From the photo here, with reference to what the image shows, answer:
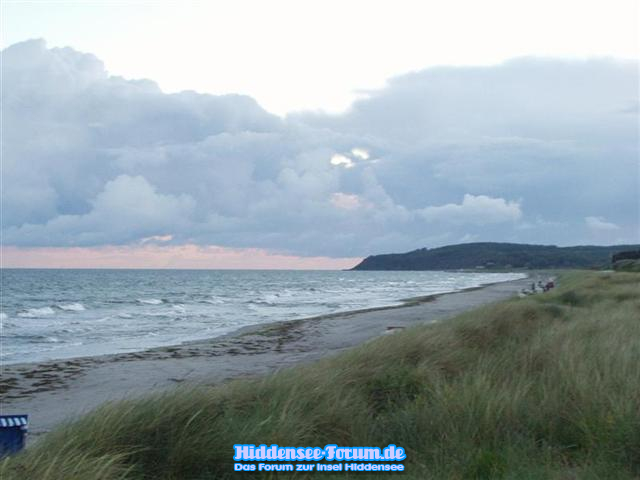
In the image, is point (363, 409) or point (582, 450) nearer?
point (582, 450)

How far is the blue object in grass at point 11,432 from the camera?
5312 millimetres

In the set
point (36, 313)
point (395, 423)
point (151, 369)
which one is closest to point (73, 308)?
point (36, 313)

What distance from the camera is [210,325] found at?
32.2m

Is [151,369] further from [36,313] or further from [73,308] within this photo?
[73,308]

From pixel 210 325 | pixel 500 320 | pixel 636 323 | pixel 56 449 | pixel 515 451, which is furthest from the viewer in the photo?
pixel 210 325

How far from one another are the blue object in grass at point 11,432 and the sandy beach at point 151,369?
Answer: 2673 mm

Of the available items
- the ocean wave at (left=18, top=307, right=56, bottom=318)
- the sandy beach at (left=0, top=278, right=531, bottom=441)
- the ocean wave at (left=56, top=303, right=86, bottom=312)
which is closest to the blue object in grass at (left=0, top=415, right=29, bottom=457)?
the sandy beach at (left=0, top=278, right=531, bottom=441)

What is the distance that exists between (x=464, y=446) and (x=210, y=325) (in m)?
27.2

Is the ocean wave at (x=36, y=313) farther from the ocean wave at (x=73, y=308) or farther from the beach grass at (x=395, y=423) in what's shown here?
the beach grass at (x=395, y=423)

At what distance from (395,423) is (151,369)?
37.3ft

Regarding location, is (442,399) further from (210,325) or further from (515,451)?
(210,325)

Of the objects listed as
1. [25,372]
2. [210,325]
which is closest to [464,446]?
[25,372]

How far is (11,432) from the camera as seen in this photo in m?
5.36

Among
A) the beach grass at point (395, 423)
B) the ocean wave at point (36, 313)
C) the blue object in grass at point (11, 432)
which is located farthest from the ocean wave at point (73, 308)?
the blue object in grass at point (11, 432)
